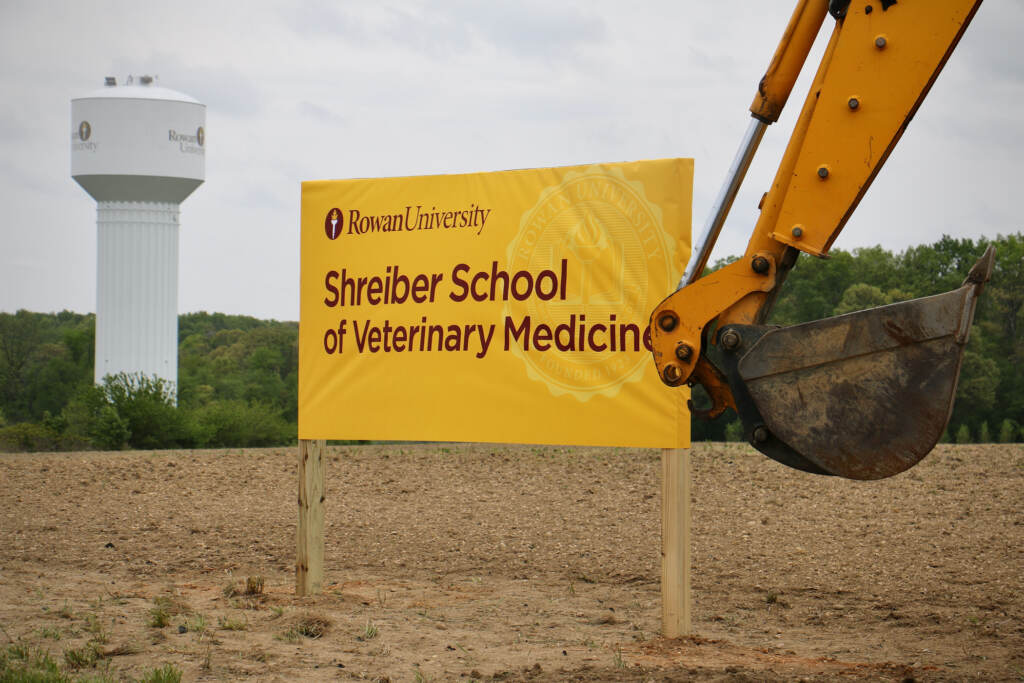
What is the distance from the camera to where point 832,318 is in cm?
512

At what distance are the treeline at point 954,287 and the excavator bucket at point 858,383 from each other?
71.8 feet

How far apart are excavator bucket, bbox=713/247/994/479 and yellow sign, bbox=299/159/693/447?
2142 mm

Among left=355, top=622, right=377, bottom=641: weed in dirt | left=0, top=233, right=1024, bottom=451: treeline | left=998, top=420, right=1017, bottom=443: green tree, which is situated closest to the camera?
left=355, top=622, right=377, bottom=641: weed in dirt

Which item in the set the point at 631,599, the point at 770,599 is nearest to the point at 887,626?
the point at 770,599

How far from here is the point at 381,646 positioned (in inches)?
286

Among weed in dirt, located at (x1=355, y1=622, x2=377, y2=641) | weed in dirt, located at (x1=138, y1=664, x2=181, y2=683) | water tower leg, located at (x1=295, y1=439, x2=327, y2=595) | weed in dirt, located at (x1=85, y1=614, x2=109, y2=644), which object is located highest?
water tower leg, located at (x1=295, y1=439, x2=327, y2=595)

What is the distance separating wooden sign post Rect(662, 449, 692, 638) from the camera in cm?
721

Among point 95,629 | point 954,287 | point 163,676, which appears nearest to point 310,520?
point 95,629

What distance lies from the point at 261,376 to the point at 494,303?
41027 millimetres

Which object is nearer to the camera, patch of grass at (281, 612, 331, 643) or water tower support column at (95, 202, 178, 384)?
patch of grass at (281, 612, 331, 643)

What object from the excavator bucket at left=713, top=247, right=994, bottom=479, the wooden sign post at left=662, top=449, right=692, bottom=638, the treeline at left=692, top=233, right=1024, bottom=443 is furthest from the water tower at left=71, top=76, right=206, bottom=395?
the excavator bucket at left=713, top=247, right=994, bottom=479

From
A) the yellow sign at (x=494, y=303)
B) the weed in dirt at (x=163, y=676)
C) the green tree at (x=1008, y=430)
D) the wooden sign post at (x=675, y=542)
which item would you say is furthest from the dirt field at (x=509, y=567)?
the green tree at (x=1008, y=430)

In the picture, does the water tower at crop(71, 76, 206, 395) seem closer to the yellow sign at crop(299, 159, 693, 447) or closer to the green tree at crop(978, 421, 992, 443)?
the green tree at crop(978, 421, 992, 443)

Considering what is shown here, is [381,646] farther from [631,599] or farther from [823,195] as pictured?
[823,195]
